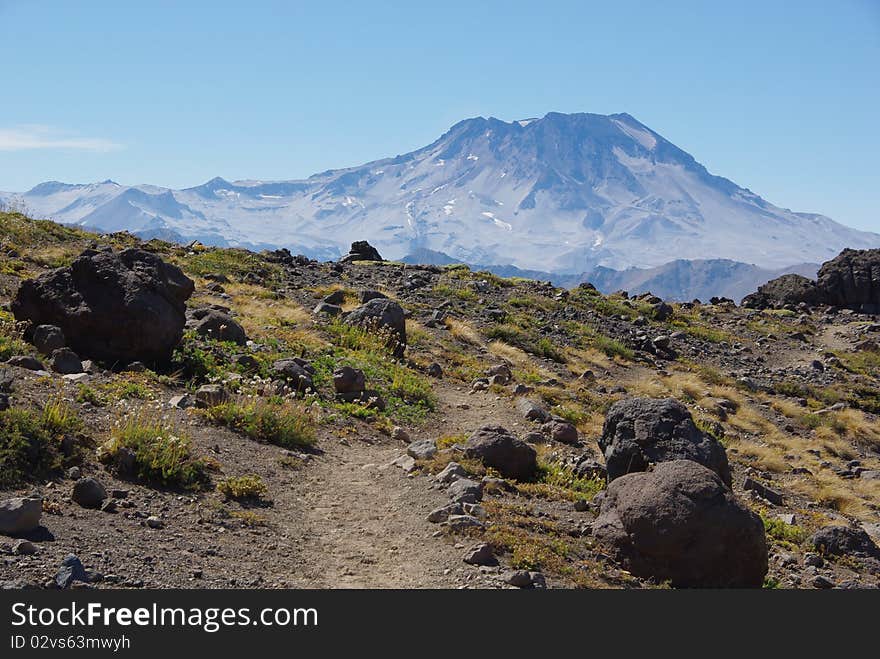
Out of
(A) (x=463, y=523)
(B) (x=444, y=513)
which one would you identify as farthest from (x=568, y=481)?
(A) (x=463, y=523)

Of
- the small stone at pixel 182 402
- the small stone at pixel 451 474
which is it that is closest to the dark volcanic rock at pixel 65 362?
the small stone at pixel 182 402

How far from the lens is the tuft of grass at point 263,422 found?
1067cm

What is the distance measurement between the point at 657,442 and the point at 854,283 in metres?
38.0

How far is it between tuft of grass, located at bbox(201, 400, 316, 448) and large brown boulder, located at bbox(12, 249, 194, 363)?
6.67 ft

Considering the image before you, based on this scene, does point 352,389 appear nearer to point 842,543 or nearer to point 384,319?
point 384,319

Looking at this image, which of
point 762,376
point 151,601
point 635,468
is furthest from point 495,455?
point 762,376

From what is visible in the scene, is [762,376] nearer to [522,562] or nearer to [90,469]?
[522,562]

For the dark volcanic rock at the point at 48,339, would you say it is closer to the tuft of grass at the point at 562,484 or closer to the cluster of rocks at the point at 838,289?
the tuft of grass at the point at 562,484

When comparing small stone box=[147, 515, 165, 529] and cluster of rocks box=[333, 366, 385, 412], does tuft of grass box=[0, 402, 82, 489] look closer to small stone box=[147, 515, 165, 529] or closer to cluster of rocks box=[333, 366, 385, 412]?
small stone box=[147, 515, 165, 529]

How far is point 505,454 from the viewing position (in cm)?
1045

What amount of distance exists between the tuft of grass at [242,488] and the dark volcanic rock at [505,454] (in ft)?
9.95

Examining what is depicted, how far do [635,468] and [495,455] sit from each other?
1.89 meters

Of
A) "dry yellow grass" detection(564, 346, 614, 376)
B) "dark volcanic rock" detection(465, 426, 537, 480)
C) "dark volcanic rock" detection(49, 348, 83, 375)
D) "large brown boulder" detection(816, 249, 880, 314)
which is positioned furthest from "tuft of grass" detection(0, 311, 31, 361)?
"large brown boulder" detection(816, 249, 880, 314)

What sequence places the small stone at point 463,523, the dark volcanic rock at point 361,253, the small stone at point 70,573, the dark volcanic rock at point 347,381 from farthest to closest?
the dark volcanic rock at point 361,253 < the dark volcanic rock at point 347,381 < the small stone at point 463,523 < the small stone at point 70,573
